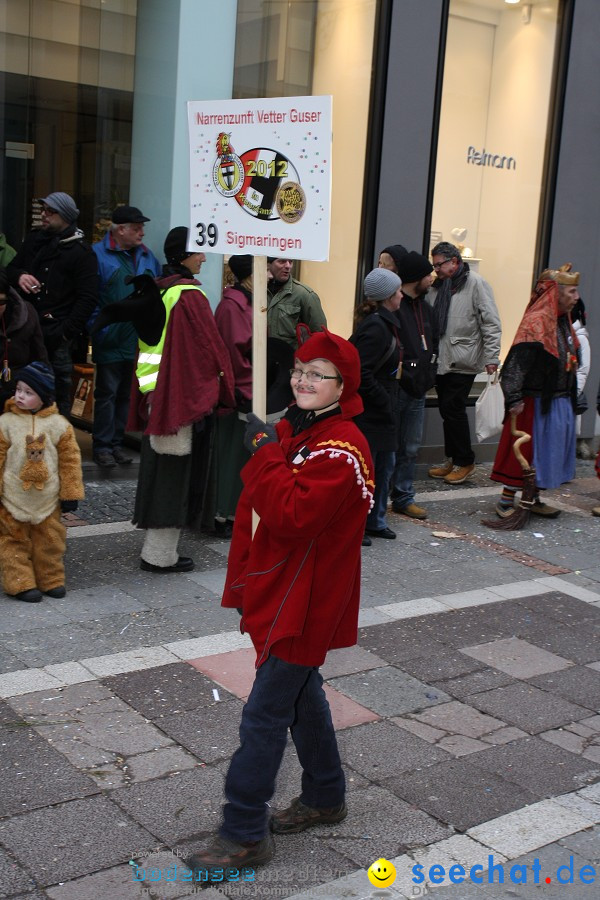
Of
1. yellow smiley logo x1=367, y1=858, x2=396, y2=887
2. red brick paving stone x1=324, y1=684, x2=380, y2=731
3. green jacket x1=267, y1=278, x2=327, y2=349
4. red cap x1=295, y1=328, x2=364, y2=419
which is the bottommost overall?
red brick paving stone x1=324, y1=684, x2=380, y2=731

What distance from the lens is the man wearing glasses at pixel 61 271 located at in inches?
323

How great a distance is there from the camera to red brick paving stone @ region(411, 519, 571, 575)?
765 centimetres

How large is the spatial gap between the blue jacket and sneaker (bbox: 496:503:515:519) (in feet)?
11.1

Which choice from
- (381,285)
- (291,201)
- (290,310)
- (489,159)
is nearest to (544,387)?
(381,285)

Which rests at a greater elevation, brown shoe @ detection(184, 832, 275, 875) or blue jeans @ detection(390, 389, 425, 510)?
blue jeans @ detection(390, 389, 425, 510)

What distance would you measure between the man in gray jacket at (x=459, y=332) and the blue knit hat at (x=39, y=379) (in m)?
4.54

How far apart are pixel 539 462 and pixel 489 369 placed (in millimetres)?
1204

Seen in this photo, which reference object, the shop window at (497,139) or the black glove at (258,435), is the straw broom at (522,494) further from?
the black glove at (258,435)

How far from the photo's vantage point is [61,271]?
8.24m

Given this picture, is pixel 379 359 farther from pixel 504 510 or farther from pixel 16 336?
pixel 16 336

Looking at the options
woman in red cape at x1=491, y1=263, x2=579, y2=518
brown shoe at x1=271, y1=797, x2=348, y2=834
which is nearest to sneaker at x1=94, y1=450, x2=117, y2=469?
woman in red cape at x1=491, y1=263, x2=579, y2=518

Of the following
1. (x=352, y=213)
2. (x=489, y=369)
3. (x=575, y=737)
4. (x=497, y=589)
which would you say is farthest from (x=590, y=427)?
(x=575, y=737)

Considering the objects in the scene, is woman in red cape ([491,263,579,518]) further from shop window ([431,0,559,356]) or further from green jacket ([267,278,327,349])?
shop window ([431,0,559,356])

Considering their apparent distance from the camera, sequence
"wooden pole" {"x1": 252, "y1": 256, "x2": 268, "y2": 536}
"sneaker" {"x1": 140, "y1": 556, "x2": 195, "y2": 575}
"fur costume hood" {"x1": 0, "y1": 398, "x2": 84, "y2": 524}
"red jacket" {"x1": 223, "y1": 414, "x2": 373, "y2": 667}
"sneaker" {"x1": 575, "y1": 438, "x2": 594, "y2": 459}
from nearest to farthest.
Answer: "red jacket" {"x1": 223, "y1": 414, "x2": 373, "y2": 667} < "wooden pole" {"x1": 252, "y1": 256, "x2": 268, "y2": 536} < "fur costume hood" {"x1": 0, "y1": 398, "x2": 84, "y2": 524} < "sneaker" {"x1": 140, "y1": 556, "x2": 195, "y2": 575} < "sneaker" {"x1": 575, "y1": 438, "x2": 594, "y2": 459}
